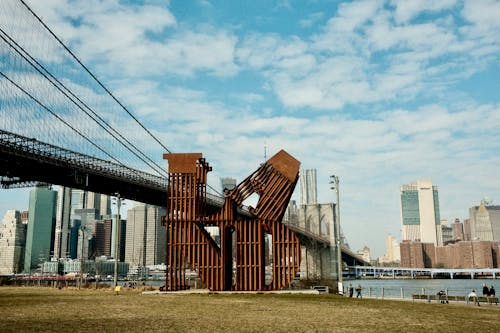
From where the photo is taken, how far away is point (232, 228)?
30.3 metres

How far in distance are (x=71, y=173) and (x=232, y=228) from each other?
2826 cm

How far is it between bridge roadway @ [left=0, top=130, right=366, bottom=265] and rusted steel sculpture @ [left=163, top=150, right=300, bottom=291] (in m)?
19.1

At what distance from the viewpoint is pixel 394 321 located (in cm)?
1541

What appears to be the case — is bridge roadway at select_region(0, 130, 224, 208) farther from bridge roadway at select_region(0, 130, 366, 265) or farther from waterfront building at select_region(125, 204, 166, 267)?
waterfront building at select_region(125, 204, 166, 267)

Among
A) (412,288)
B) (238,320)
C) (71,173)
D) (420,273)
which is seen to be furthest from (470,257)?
(238,320)

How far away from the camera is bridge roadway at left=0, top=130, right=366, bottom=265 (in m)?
44.6

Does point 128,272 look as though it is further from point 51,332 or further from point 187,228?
point 51,332

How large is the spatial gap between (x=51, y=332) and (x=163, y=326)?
2813mm

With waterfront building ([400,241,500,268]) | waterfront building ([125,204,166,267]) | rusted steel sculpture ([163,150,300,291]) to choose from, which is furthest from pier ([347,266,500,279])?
rusted steel sculpture ([163,150,300,291])

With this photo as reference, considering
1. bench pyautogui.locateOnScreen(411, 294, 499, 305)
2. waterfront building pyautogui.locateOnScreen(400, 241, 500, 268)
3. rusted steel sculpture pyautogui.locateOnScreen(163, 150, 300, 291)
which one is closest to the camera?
bench pyautogui.locateOnScreen(411, 294, 499, 305)

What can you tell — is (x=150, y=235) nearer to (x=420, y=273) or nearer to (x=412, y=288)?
(x=420, y=273)

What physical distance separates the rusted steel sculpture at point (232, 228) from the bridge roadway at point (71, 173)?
62.7 ft

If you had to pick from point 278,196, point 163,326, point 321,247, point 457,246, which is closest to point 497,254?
point 457,246

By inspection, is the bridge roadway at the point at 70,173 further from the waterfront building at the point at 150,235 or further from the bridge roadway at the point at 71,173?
the waterfront building at the point at 150,235
